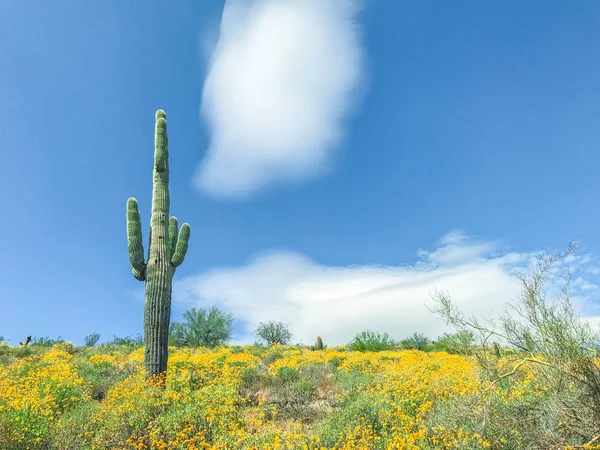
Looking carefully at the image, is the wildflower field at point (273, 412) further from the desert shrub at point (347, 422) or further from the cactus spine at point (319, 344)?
the cactus spine at point (319, 344)

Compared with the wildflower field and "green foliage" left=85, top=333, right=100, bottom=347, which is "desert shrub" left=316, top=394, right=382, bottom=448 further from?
"green foliage" left=85, top=333, right=100, bottom=347

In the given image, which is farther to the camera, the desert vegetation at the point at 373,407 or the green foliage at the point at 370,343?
the green foliage at the point at 370,343

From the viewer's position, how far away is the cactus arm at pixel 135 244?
36.7 ft

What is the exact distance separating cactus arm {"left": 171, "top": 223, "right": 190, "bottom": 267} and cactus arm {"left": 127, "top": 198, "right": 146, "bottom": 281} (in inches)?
36.5

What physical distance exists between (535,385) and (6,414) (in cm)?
786

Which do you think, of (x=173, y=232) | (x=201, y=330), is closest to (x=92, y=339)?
(x=201, y=330)

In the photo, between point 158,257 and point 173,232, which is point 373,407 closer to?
point 158,257

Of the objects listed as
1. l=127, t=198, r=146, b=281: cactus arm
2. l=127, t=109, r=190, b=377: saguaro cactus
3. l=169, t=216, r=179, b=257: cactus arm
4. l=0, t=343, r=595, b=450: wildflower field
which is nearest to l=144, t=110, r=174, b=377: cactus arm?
l=127, t=109, r=190, b=377: saguaro cactus

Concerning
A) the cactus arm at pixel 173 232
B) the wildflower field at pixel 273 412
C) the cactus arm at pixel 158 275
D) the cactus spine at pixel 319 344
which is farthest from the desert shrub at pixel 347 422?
the cactus spine at pixel 319 344

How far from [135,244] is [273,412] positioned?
6602mm

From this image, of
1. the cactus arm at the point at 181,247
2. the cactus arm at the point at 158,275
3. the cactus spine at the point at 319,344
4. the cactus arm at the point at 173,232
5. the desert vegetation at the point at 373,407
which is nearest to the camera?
the desert vegetation at the point at 373,407

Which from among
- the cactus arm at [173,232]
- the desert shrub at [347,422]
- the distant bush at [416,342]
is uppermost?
the cactus arm at [173,232]

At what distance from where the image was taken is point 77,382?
30.2 feet

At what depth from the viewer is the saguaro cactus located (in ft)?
34.3
